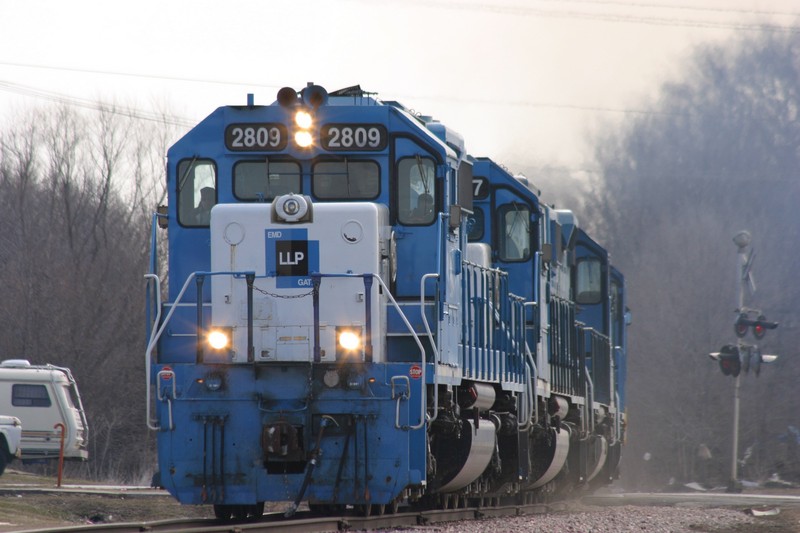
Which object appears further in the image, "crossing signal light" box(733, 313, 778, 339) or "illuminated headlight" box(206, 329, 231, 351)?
"crossing signal light" box(733, 313, 778, 339)

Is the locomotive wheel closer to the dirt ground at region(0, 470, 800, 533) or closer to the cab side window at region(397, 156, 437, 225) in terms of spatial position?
the cab side window at region(397, 156, 437, 225)

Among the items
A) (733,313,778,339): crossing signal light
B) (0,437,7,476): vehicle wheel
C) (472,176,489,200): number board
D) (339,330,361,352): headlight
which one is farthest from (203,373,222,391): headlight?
(733,313,778,339): crossing signal light

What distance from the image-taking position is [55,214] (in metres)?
49.1

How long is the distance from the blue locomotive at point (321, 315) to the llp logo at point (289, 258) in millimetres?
13

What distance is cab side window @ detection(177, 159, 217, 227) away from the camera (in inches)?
526

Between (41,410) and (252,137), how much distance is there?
1665 cm

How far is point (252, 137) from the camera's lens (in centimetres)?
1327

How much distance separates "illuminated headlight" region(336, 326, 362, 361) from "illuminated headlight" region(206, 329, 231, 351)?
1.01 metres

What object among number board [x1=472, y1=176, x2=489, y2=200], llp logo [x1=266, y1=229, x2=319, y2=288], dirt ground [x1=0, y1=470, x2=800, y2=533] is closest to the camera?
llp logo [x1=266, y1=229, x2=319, y2=288]

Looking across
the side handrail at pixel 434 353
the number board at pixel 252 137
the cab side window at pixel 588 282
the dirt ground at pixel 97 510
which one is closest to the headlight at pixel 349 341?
the side handrail at pixel 434 353

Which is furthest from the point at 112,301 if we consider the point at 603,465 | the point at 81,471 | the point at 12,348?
the point at 603,465

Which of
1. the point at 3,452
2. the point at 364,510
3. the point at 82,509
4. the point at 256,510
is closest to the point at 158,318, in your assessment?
A: the point at 256,510

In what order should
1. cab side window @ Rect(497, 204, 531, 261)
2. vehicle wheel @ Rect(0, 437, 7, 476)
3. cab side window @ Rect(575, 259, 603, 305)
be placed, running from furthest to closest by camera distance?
cab side window @ Rect(575, 259, 603, 305)
vehicle wheel @ Rect(0, 437, 7, 476)
cab side window @ Rect(497, 204, 531, 261)

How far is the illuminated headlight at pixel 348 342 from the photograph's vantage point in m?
12.4
